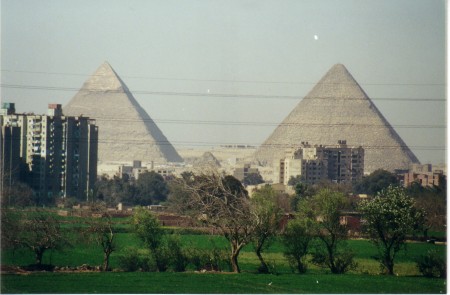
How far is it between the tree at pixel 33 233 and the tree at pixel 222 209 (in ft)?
5.42

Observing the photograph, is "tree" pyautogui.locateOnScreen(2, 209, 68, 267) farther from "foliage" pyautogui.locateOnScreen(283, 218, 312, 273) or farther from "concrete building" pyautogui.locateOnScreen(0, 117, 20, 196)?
"concrete building" pyautogui.locateOnScreen(0, 117, 20, 196)

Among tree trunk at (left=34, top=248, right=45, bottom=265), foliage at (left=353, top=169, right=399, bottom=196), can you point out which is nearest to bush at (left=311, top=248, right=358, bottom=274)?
tree trunk at (left=34, top=248, right=45, bottom=265)

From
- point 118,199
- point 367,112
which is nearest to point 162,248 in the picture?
point 118,199

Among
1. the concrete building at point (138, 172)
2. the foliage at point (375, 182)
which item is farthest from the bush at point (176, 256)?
the concrete building at point (138, 172)

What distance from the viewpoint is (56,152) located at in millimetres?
17844

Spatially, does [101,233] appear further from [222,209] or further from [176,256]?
[222,209]

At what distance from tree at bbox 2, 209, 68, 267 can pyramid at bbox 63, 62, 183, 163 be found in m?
35.6

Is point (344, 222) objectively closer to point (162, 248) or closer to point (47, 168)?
point (162, 248)

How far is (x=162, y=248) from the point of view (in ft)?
33.8

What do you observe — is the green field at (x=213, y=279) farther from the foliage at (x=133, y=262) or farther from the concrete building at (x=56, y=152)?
the concrete building at (x=56, y=152)

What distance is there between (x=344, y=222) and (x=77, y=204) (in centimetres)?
511

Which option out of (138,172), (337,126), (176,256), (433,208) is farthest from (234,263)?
(337,126)

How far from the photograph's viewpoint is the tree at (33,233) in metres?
9.55

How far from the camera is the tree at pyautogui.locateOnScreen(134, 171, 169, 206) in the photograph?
68.1ft
